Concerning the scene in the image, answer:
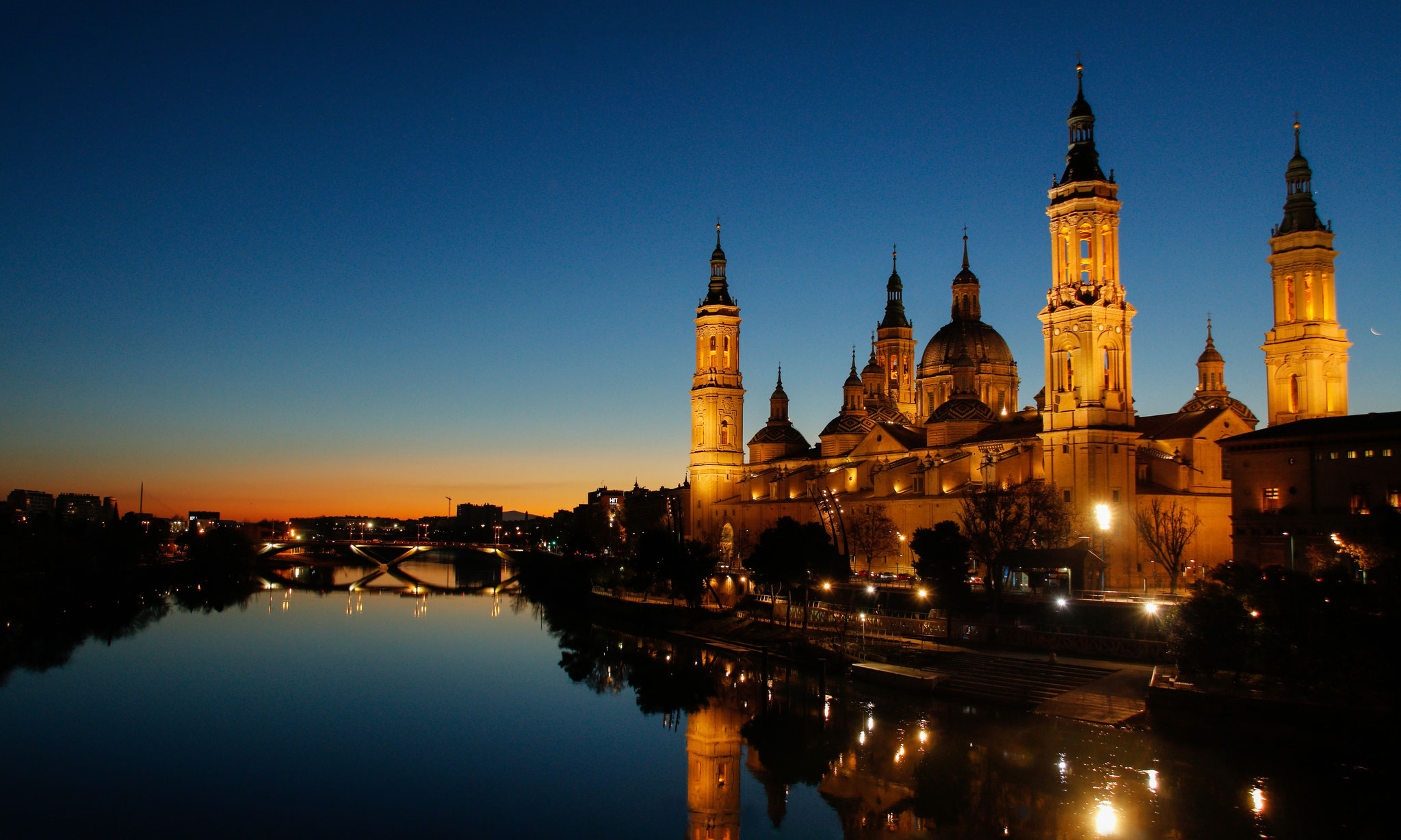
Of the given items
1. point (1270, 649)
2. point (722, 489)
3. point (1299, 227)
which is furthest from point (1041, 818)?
point (722, 489)

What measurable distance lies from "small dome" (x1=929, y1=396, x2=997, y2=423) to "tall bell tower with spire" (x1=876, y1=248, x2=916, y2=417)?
2140 centimetres

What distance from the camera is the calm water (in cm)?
2355

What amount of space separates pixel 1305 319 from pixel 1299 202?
621 centimetres

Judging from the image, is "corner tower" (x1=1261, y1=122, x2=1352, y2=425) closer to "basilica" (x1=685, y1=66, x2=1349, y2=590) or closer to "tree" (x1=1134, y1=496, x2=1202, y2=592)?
"basilica" (x1=685, y1=66, x2=1349, y2=590)

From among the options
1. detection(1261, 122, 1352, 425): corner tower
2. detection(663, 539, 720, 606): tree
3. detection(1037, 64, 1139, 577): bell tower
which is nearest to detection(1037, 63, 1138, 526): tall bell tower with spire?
detection(1037, 64, 1139, 577): bell tower

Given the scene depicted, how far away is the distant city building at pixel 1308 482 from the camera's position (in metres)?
38.2

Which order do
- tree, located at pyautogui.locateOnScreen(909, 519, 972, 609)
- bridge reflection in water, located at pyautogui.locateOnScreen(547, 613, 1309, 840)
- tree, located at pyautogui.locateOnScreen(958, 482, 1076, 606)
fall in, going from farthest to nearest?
1. tree, located at pyautogui.locateOnScreen(958, 482, 1076, 606)
2. tree, located at pyautogui.locateOnScreen(909, 519, 972, 609)
3. bridge reflection in water, located at pyautogui.locateOnScreen(547, 613, 1309, 840)

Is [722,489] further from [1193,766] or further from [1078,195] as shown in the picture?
[1193,766]

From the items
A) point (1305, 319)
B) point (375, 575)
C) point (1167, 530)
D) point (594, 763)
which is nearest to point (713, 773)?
point (594, 763)

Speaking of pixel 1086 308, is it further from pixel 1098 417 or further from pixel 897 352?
pixel 897 352

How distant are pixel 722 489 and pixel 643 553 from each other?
2529 centimetres

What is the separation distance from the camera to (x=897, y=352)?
91.9 meters

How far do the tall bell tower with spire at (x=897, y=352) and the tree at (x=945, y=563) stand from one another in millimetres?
46106

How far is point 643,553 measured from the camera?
61.5m
